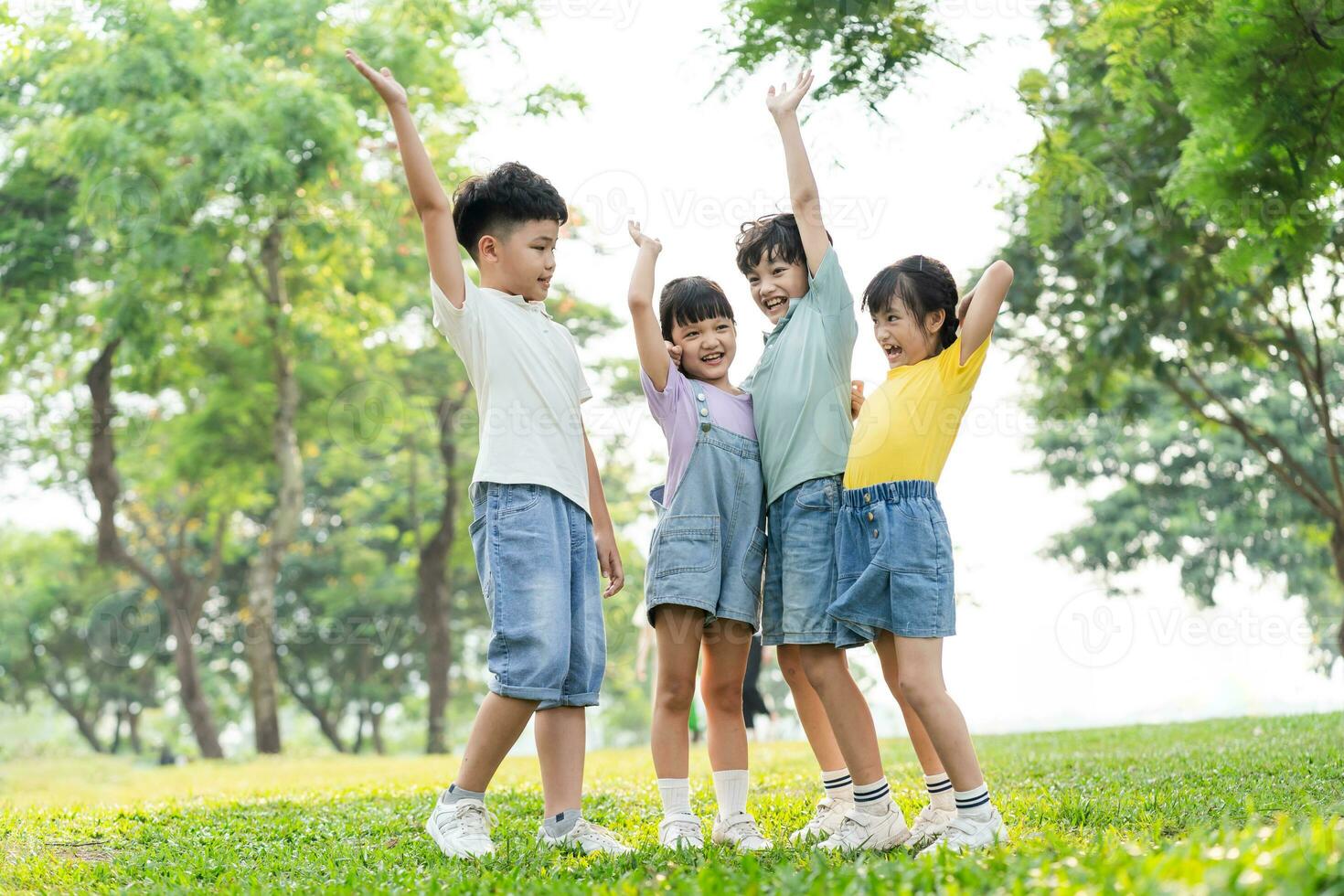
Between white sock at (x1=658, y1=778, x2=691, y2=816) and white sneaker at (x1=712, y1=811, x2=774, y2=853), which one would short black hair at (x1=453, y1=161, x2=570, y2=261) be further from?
white sneaker at (x1=712, y1=811, x2=774, y2=853)

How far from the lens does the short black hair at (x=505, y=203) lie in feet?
13.2

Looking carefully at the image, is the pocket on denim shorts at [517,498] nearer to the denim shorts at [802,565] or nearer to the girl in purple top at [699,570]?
the girl in purple top at [699,570]

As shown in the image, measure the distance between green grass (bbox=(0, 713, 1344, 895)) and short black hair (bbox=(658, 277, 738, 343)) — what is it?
1.75 meters

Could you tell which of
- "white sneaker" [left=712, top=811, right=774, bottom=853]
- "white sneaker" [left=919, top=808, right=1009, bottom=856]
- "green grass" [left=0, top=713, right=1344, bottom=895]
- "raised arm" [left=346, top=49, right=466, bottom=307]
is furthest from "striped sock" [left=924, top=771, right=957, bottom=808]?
"raised arm" [left=346, top=49, right=466, bottom=307]

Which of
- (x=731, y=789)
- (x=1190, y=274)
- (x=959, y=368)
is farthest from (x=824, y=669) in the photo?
(x=1190, y=274)

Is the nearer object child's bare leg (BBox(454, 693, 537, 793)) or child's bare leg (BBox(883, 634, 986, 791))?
child's bare leg (BBox(883, 634, 986, 791))

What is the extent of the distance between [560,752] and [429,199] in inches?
71.1

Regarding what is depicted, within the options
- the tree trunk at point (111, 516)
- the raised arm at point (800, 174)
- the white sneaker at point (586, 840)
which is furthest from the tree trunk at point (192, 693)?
the raised arm at point (800, 174)

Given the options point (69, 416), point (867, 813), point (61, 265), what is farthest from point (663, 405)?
point (69, 416)

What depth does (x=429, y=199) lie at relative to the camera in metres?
3.79

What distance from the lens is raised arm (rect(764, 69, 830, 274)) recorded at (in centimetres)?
394

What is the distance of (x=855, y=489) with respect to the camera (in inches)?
149

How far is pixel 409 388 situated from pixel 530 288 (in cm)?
1581

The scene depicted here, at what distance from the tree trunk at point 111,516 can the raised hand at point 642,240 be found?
43.2 feet
